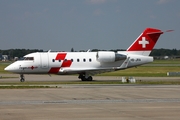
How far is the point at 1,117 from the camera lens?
16.8m

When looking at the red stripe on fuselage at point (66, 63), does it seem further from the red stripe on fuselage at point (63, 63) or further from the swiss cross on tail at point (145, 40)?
the swiss cross on tail at point (145, 40)

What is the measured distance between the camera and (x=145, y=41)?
47969 mm

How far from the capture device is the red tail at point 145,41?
157ft

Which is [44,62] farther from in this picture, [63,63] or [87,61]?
[87,61]

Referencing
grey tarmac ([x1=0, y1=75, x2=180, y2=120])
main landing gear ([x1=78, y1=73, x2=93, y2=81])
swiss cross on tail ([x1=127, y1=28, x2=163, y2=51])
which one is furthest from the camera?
swiss cross on tail ([x1=127, y1=28, x2=163, y2=51])

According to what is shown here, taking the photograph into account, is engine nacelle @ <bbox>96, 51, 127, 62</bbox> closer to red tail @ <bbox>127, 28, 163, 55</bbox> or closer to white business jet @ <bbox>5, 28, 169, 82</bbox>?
white business jet @ <bbox>5, 28, 169, 82</bbox>

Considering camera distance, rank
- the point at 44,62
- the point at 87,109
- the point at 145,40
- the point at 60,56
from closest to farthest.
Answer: the point at 87,109
the point at 44,62
the point at 60,56
the point at 145,40

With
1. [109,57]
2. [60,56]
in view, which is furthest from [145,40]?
[60,56]

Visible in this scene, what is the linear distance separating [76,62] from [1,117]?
30384 mm

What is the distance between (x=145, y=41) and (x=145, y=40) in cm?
12

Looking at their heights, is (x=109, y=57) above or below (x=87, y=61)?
above

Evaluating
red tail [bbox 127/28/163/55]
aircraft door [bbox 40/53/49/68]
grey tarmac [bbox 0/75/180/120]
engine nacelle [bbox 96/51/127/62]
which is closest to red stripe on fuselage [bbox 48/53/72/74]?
aircraft door [bbox 40/53/49/68]

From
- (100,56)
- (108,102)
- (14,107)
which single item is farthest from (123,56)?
(14,107)

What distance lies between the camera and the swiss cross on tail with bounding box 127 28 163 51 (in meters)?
47.9
